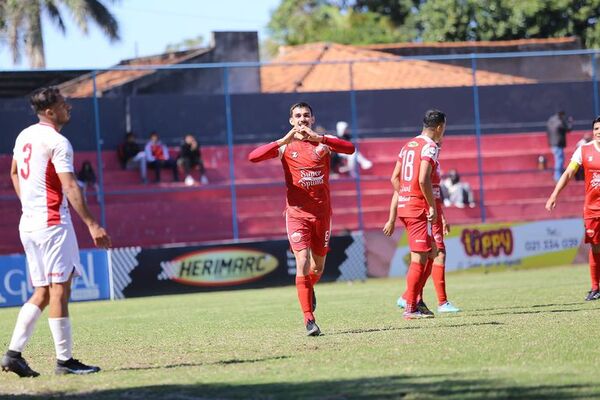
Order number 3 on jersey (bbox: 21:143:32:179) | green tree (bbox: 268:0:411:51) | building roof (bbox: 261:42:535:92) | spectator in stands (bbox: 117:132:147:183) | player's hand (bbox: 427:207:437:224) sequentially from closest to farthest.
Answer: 1. number 3 on jersey (bbox: 21:143:32:179)
2. player's hand (bbox: 427:207:437:224)
3. spectator in stands (bbox: 117:132:147:183)
4. building roof (bbox: 261:42:535:92)
5. green tree (bbox: 268:0:411:51)

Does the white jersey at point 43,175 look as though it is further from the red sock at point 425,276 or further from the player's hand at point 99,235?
the red sock at point 425,276

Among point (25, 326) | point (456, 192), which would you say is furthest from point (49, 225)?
point (456, 192)

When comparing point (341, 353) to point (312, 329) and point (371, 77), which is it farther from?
point (371, 77)

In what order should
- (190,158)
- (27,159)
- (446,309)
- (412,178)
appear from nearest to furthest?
(27,159)
(412,178)
(446,309)
(190,158)

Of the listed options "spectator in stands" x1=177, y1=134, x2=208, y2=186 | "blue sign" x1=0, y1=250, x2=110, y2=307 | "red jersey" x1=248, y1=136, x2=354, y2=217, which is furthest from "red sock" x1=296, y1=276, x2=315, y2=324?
"spectator in stands" x1=177, y1=134, x2=208, y2=186

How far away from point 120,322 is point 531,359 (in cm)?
735

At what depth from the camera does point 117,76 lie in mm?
30469

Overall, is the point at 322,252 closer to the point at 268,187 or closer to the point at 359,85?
the point at 268,187

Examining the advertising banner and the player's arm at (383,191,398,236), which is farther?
the advertising banner

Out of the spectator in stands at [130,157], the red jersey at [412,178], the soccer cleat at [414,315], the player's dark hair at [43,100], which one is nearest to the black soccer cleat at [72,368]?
the player's dark hair at [43,100]

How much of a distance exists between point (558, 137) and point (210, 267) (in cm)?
1200

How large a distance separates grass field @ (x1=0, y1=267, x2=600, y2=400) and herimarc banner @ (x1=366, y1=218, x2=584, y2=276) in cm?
971

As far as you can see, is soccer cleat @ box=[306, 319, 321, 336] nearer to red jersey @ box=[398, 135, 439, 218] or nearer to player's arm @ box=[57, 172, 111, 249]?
red jersey @ box=[398, 135, 439, 218]

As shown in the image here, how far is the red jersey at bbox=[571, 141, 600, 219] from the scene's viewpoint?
1388cm
